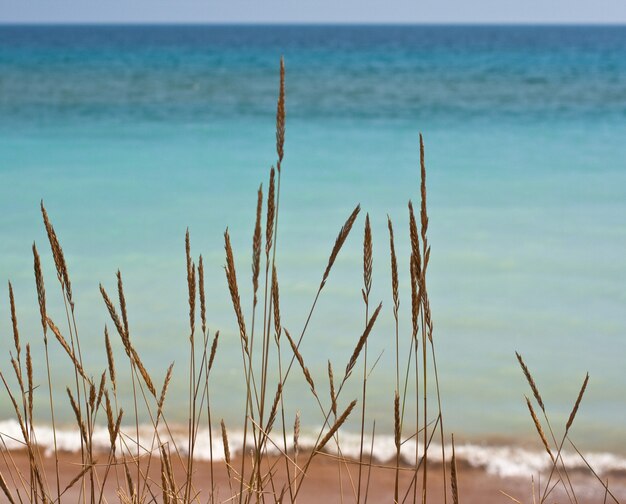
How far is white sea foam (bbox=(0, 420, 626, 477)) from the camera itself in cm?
252

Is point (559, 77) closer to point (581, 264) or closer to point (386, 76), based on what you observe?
point (386, 76)

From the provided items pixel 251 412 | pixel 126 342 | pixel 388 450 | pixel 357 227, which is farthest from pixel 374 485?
pixel 357 227

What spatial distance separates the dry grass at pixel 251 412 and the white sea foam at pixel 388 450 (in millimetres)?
34

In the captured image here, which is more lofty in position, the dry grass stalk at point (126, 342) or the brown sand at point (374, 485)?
the dry grass stalk at point (126, 342)

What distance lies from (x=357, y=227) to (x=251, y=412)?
4.31 m

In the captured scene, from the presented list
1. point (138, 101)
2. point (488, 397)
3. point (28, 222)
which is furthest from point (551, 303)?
point (138, 101)

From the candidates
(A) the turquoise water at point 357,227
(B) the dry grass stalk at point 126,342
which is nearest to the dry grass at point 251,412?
(B) the dry grass stalk at point 126,342

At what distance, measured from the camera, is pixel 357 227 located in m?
5.36

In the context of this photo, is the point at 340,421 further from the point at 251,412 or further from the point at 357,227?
the point at 357,227

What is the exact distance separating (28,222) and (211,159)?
3008 millimetres

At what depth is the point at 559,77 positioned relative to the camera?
62.3 ft

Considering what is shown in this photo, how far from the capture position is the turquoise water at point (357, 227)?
3.39 metres

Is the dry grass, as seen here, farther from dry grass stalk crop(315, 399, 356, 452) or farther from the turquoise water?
the turquoise water

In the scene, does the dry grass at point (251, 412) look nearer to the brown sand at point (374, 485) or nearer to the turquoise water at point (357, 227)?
the brown sand at point (374, 485)
